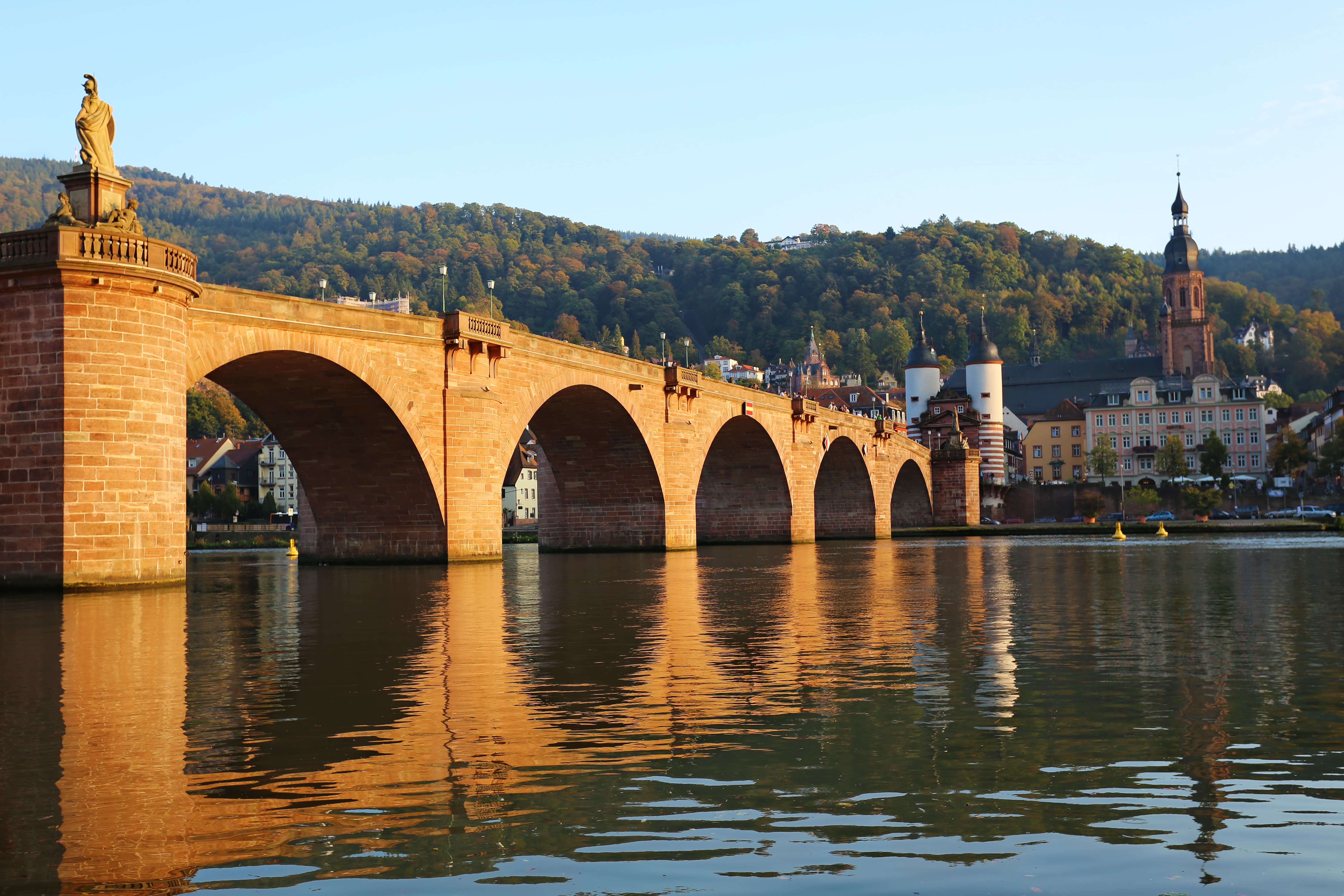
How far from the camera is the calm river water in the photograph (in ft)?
18.4

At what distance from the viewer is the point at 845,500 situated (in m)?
82.5

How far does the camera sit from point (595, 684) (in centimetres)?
1149

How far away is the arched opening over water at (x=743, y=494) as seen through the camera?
6481 cm

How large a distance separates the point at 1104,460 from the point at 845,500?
46.0 metres

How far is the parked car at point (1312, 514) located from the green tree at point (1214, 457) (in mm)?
10207

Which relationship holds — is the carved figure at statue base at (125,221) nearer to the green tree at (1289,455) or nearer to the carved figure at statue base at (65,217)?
the carved figure at statue base at (65,217)

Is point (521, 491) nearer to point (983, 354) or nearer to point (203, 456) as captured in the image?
point (203, 456)

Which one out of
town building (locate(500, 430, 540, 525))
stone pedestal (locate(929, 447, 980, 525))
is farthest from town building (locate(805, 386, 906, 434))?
stone pedestal (locate(929, 447, 980, 525))

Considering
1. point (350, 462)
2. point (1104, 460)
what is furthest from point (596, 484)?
point (1104, 460)

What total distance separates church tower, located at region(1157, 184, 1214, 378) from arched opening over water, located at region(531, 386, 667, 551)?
133499 millimetres

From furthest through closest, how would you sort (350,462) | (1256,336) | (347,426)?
(1256,336)
(350,462)
(347,426)

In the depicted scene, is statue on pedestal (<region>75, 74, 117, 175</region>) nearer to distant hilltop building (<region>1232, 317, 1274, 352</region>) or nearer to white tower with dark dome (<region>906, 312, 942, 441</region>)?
white tower with dark dome (<region>906, 312, 942, 441</region>)

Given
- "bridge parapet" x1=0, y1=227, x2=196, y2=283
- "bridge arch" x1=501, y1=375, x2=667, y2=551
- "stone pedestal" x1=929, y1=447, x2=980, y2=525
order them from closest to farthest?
1. "bridge parapet" x1=0, y1=227, x2=196, y2=283
2. "bridge arch" x1=501, y1=375, x2=667, y2=551
3. "stone pedestal" x1=929, y1=447, x2=980, y2=525

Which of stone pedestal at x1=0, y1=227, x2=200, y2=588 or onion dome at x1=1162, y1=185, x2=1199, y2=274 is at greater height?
onion dome at x1=1162, y1=185, x2=1199, y2=274
